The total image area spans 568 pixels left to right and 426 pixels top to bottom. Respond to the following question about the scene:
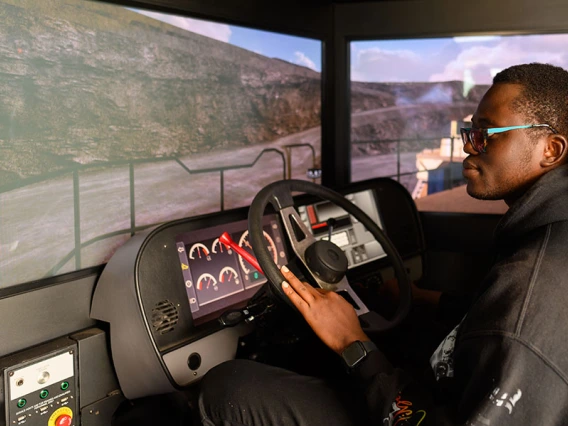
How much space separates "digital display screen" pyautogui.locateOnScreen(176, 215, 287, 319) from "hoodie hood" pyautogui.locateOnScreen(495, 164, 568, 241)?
1056mm

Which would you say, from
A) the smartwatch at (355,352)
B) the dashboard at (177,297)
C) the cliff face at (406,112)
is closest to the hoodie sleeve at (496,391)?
the smartwatch at (355,352)

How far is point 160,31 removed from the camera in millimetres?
2408

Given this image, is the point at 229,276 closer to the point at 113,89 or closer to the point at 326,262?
the point at 326,262

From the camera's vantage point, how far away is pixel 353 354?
4.81 feet

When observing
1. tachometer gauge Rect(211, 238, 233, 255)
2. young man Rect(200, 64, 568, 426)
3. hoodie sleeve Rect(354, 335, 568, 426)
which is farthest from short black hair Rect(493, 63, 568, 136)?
tachometer gauge Rect(211, 238, 233, 255)

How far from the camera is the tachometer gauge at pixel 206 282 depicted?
6.77 feet

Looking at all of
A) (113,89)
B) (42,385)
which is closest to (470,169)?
(113,89)

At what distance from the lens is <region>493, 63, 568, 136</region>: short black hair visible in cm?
148

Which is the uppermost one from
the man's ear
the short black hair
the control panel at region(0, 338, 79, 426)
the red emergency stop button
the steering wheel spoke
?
the short black hair

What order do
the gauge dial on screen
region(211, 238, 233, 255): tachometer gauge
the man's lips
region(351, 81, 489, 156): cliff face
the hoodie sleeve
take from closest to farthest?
1. the hoodie sleeve
2. the man's lips
3. region(211, 238, 233, 255): tachometer gauge
4. the gauge dial on screen
5. region(351, 81, 489, 156): cliff face

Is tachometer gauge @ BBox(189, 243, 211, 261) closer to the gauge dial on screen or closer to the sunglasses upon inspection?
the gauge dial on screen

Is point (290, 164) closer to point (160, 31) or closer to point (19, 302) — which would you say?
point (160, 31)

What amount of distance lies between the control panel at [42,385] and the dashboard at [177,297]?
0.16 meters

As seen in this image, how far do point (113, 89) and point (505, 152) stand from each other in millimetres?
1469
